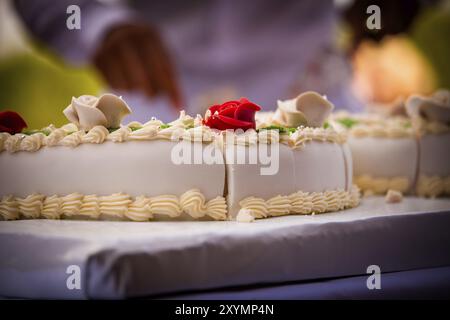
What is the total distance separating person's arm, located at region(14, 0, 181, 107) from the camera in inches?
312

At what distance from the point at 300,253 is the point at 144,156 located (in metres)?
0.83

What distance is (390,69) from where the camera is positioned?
31.0 feet

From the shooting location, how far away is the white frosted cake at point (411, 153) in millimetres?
4969

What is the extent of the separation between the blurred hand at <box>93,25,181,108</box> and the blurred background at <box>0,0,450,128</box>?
13 millimetres

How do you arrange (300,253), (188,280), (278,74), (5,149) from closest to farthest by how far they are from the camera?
(188,280)
(300,253)
(5,149)
(278,74)

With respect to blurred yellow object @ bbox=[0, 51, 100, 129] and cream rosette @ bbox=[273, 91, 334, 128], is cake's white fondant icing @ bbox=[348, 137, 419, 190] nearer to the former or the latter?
cream rosette @ bbox=[273, 91, 334, 128]

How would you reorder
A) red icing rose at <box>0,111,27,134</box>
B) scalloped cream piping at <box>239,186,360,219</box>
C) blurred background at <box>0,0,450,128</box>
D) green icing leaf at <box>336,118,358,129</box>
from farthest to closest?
1. blurred background at <box>0,0,450,128</box>
2. green icing leaf at <box>336,118,358,129</box>
3. red icing rose at <box>0,111,27,134</box>
4. scalloped cream piping at <box>239,186,360,219</box>

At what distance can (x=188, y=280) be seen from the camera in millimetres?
2939

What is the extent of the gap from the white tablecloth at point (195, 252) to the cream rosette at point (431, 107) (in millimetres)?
1288

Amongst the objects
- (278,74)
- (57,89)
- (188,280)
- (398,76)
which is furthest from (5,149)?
(398,76)

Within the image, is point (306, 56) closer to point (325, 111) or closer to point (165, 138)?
point (325, 111)

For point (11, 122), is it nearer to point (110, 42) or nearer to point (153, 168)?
point (153, 168)

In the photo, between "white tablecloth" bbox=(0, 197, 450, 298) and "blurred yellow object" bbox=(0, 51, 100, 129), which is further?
"blurred yellow object" bbox=(0, 51, 100, 129)

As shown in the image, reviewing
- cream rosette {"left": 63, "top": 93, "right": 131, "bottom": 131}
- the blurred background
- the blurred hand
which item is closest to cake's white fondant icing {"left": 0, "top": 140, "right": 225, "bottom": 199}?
cream rosette {"left": 63, "top": 93, "right": 131, "bottom": 131}
